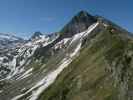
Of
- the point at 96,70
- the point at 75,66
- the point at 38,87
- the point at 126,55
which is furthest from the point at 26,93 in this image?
the point at 126,55

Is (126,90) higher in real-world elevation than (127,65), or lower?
lower

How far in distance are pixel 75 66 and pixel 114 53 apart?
45803mm

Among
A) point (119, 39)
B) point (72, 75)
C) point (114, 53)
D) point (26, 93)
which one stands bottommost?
point (26, 93)

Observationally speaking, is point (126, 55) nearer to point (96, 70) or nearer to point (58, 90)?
point (96, 70)

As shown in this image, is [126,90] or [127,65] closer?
[126,90]

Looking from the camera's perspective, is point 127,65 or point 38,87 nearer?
point 127,65

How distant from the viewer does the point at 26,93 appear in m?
178

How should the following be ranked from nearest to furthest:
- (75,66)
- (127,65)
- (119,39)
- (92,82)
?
(127,65) < (92,82) < (119,39) < (75,66)

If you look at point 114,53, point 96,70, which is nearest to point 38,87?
point 96,70

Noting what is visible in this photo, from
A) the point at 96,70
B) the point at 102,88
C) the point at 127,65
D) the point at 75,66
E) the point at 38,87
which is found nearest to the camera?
the point at 127,65

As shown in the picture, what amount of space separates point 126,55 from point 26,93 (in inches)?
3897

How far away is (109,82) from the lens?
101000 mm

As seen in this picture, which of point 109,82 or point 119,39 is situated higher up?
point 119,39

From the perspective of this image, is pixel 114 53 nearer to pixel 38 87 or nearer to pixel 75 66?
pixel 75 66
